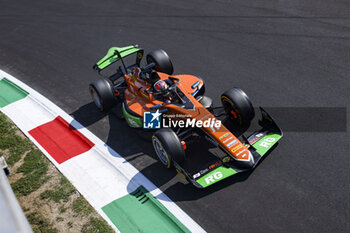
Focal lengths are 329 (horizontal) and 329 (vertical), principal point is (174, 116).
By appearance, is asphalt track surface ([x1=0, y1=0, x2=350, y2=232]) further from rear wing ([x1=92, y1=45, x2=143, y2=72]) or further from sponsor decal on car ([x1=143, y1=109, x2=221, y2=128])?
rear wing ([x1=92, y1=45, x2=143, y2=72])

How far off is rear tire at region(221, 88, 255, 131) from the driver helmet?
1.39 metres

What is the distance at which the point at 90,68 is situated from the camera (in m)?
10.9

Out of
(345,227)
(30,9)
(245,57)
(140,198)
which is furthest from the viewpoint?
(30,9)

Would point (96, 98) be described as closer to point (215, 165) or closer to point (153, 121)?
point (153, 121)

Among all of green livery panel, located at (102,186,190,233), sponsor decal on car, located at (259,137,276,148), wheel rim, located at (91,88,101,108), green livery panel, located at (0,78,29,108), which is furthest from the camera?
green livery panel, located at (0,78,29,108)

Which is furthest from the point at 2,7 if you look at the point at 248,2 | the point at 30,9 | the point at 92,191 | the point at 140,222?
the point at 140,222

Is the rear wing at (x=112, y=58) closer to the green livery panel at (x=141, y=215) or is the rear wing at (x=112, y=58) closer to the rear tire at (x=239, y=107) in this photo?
the rear tire at (x=239, y=107)

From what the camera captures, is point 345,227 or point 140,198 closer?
point 345,227

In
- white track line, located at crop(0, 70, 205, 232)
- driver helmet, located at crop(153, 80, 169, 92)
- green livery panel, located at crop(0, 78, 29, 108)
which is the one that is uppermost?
driver helmet, located at crop(153, 80, 169, 92)

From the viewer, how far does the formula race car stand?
6.46 metres

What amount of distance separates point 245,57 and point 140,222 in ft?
21.5

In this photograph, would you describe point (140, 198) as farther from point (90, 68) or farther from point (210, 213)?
point (90, 68)

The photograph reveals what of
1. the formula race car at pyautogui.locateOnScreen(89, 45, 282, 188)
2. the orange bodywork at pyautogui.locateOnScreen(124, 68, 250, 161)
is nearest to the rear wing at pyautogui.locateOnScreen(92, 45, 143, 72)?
the formula race car at pyautogui.locateOnScreen(89, 45, 282, 188)

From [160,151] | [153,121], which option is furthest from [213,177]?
[153,121]
